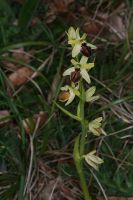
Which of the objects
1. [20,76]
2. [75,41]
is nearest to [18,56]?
[20,76]

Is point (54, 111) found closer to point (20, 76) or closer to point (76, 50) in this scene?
point (20, 76)

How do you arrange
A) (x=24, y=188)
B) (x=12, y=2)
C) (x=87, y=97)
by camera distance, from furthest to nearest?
(x=12, y=2) < (x=24, y=188) < (x=87, y=97)

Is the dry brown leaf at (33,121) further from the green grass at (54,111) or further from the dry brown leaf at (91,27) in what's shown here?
the dry brown leaf at (91,27)

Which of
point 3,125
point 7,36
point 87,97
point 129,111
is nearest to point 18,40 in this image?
point 7,36

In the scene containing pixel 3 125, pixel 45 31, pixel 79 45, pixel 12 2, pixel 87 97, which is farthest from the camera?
pixel 12 2

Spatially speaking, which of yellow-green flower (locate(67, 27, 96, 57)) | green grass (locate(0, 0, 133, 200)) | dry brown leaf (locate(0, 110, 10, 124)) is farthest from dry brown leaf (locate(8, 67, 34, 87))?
yellow-green flower (locate(67, 27, 96, 57))

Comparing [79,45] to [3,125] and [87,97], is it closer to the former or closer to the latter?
[87,97]

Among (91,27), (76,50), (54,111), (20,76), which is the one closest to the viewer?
(76,50)

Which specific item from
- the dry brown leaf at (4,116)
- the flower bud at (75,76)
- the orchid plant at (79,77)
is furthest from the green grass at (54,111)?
the flower bud at (75,76)
